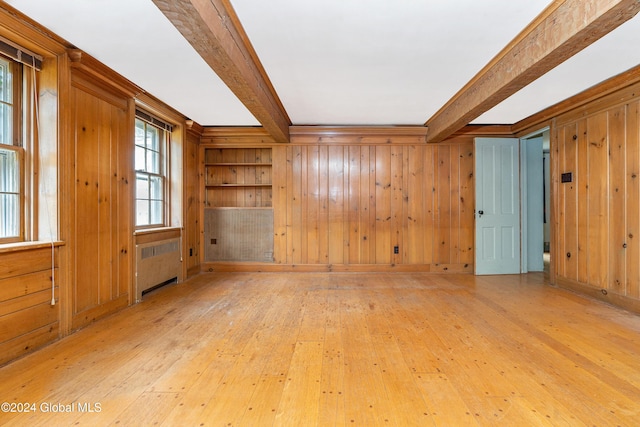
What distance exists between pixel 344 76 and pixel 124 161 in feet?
7.84

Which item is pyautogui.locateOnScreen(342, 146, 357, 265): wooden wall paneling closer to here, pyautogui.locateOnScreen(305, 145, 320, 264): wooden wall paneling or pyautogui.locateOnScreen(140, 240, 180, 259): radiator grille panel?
pyautogui.locateOnScreen(305, 145, 320, 264): wooden wall paneling

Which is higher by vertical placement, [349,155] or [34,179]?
[349,155]

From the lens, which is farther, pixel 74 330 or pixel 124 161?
pixel 124 161

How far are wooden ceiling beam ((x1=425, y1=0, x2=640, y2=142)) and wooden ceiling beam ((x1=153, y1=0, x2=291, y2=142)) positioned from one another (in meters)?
2.01

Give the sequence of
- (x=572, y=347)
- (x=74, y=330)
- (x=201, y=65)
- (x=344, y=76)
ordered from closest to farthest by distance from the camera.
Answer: (x=572, y=347) → (x=74, y=330) → (x=201, y=65) → (x=344, y=76)

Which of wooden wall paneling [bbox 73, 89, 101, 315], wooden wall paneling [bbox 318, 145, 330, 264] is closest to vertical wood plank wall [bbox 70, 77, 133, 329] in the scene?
wooden wall paneling [bbox 73, 89, 101, 315]

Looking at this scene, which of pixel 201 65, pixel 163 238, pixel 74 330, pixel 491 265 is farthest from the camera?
pixel 491 265

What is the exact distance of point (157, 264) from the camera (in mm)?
3719

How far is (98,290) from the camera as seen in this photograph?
9.15ft

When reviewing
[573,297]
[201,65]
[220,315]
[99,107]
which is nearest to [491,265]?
[573,297]

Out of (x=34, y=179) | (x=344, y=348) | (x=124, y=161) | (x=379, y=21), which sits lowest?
(x=344, y=348)

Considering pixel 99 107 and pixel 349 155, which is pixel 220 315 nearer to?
pixel 99 107

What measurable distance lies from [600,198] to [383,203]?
2590 millimetres

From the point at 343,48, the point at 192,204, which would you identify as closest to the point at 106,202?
the point at 192,204
